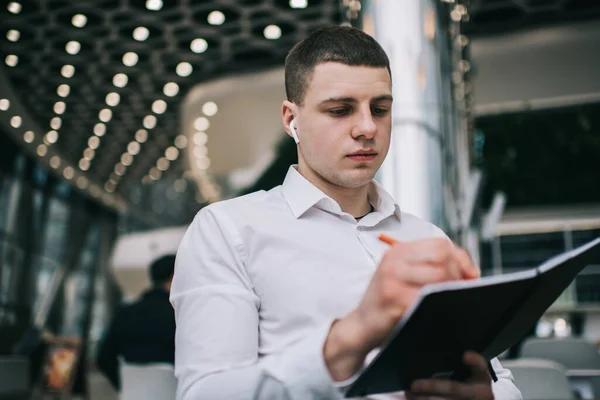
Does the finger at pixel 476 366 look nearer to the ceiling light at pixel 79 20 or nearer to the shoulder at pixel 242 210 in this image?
the shoulder at pixel 242 210

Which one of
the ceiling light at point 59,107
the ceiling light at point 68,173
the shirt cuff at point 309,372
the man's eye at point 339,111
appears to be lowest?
the shirt cuff at point 309,372

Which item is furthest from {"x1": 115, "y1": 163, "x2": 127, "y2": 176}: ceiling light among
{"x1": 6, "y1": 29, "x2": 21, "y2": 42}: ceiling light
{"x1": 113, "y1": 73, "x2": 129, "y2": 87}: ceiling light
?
{"x1": 6, "y1": 29, "x2": 21, "y2": 42}: ceiling light

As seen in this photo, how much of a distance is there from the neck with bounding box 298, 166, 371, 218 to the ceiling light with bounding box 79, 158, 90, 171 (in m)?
18.4

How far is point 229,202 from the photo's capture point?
1.59 meters

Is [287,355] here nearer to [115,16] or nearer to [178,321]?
[178,321]

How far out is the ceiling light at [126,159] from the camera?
18953 millimetres

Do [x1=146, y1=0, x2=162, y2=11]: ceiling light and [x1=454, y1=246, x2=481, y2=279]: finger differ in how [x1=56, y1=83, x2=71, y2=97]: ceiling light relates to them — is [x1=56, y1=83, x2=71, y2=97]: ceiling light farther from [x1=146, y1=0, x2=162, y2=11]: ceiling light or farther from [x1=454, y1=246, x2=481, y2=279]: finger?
[x1=454, y1=246, x2=481, y2=279]: finger

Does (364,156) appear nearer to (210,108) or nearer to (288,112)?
(288,112)

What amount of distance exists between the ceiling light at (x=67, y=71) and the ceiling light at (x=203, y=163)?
2.84 meters

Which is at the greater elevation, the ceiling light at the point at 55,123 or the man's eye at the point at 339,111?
the ceiling light at the point at 55,123

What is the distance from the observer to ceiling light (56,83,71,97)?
13.9m

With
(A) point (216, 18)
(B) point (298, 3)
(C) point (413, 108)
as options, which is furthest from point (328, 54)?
(A) point (216, 18)

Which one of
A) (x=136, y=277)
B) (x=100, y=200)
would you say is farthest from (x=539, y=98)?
(x=100, y=200)

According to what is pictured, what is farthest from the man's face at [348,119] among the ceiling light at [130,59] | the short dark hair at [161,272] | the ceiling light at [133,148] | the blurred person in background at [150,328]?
the ceiling light at [133,148]
